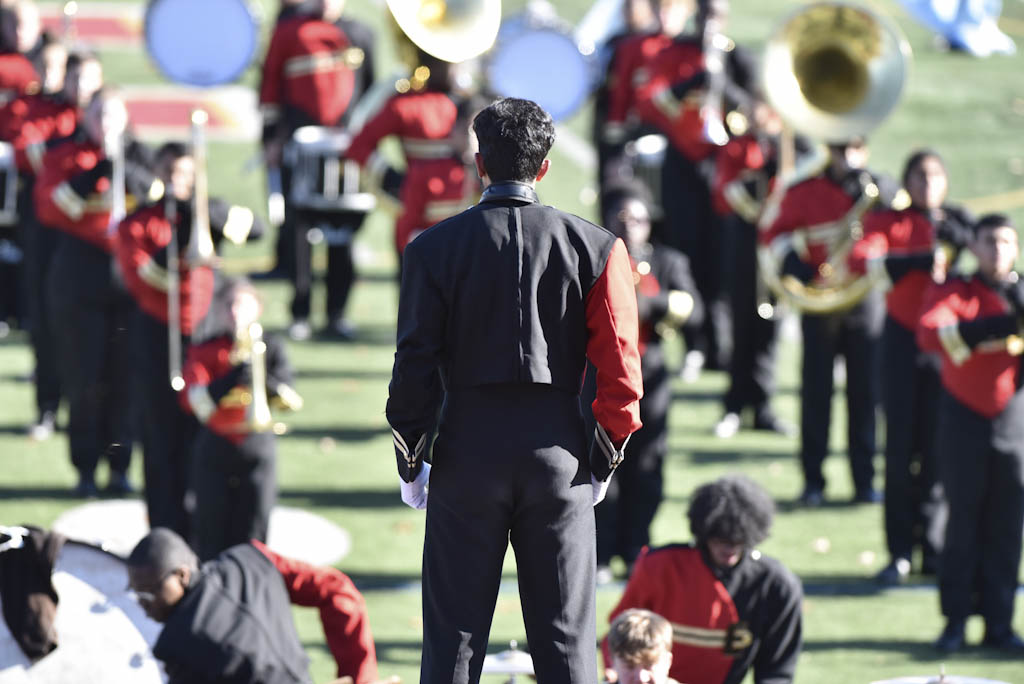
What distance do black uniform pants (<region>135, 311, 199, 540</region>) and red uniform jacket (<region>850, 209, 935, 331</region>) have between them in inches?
118

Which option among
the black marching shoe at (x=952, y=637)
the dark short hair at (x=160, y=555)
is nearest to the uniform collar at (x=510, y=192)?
the dark short hair at (x=160, y=555)

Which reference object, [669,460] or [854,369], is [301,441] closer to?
[669,460]

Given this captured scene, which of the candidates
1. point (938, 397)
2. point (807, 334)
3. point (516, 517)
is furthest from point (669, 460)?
point (516, 517)

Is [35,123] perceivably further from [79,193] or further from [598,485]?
[598,485]

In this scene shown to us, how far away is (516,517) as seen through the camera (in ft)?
14.5

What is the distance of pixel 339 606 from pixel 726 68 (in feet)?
19.7

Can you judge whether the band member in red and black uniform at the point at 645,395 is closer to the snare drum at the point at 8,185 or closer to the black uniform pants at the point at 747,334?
the black uniform pants at the point at 747,334

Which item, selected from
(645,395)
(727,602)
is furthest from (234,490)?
(727,602)

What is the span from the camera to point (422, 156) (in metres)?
9.90

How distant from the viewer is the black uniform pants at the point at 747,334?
1005 cm

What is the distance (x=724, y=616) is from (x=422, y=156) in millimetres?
4671

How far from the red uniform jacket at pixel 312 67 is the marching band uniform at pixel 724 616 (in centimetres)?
602

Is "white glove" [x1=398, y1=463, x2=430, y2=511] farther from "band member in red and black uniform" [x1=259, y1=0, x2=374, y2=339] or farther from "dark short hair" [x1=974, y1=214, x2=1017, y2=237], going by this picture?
"band member in red and black uniform" [x1=259, y1=0, x2=374, y2=339]

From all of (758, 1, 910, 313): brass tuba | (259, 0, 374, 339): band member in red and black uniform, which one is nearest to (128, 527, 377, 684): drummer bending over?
(758, 1, 910, 313): brass tuba
